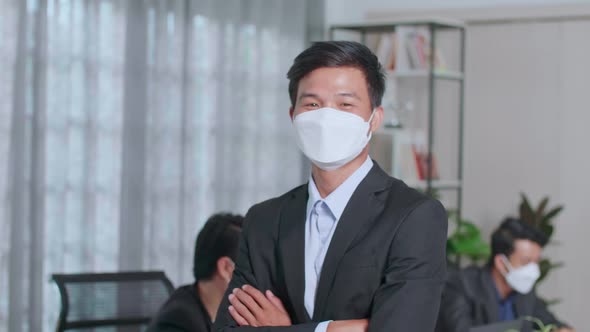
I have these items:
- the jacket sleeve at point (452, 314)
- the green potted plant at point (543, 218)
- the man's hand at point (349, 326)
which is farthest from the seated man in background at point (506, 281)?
the man's hand at point (349, 326)

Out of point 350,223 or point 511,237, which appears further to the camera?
Result: point 511,237

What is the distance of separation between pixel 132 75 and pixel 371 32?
2021 millimetres

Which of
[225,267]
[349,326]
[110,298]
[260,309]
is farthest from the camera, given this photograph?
[110,298]

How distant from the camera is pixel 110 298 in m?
3.19

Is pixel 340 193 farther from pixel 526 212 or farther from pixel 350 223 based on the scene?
pixel 526 212

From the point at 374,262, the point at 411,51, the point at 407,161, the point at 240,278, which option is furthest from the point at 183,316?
the point at 411,51

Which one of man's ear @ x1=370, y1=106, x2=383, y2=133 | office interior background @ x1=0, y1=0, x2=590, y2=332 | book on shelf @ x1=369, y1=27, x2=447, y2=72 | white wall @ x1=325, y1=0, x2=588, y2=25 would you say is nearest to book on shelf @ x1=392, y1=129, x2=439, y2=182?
book on shelf @ x1=369, y1=27, x2=447, y2=72

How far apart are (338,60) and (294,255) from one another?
1.18 ft

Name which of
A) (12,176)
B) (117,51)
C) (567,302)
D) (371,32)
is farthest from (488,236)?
(12,176)

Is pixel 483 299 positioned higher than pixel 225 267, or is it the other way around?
pixel 225 267

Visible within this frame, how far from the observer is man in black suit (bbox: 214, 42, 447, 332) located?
158 centimetres

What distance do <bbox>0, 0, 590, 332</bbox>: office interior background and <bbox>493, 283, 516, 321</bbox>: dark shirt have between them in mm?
1320

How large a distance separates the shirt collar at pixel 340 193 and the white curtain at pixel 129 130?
79.9 inches

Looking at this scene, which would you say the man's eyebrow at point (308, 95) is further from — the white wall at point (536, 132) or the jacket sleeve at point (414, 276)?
the white wall at point (536, 132)
